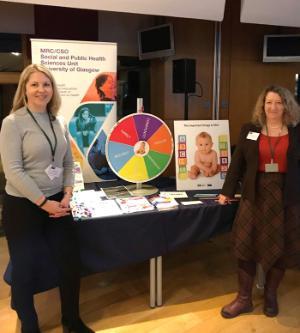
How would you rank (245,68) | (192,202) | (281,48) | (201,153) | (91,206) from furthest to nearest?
(245,68), (281,48), (201,153), (192,202), (91,206)

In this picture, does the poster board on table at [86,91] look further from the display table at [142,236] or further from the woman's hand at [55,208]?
the woman's hand at [55,208]

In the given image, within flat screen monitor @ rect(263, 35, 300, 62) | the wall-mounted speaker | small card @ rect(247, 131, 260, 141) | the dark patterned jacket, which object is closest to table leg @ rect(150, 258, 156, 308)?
the dark patterned jacket

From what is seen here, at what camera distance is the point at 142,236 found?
2.24m

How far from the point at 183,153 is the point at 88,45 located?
3.55ft

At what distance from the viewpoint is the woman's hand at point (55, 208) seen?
5.99ft

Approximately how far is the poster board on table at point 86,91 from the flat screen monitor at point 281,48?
8.41ft

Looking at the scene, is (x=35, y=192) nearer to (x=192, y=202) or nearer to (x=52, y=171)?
(x=52, y=171)

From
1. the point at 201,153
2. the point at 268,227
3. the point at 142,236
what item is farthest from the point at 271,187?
the point at 142,236

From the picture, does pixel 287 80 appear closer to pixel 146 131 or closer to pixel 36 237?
pixel 146 131

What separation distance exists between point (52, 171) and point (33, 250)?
414 millimetres

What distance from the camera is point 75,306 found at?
6.67 feet

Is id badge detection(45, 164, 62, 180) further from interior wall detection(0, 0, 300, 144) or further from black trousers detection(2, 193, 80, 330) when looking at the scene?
interior wall detection(0, 0, 300, 144)

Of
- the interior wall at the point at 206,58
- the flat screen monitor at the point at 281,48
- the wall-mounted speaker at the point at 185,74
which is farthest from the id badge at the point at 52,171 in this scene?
the flat screen monitor at the point at 281,48

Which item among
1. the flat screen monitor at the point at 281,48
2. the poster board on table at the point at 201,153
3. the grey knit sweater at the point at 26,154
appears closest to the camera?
the grey knit sweater at the point at 26,154
